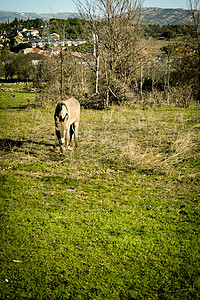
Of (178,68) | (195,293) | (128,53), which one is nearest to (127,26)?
(128,53)

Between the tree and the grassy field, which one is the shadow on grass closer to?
the grassy field

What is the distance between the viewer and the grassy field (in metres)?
3.43

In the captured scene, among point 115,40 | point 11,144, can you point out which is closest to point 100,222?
point 11,144

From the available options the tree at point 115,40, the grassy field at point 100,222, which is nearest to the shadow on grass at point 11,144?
the grassy field at point 100,222

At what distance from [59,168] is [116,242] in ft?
13.9

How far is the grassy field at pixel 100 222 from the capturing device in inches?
135

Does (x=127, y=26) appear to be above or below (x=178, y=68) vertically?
above

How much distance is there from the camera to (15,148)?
32.7ft

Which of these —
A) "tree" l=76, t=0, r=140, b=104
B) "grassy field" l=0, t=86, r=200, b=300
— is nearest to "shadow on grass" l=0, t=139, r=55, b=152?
"grassy field" l=0, t=86, r=200, b=300

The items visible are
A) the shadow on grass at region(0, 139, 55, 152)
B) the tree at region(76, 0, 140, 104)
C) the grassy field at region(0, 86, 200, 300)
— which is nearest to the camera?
the grassy field at region(0, 86, 200, 300)

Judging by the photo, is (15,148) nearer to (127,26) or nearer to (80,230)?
(80,230)

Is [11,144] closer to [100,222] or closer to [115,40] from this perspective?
[100,222]

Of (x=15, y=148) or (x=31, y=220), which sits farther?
(x=15, y=148)

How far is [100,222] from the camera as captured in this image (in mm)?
4945
